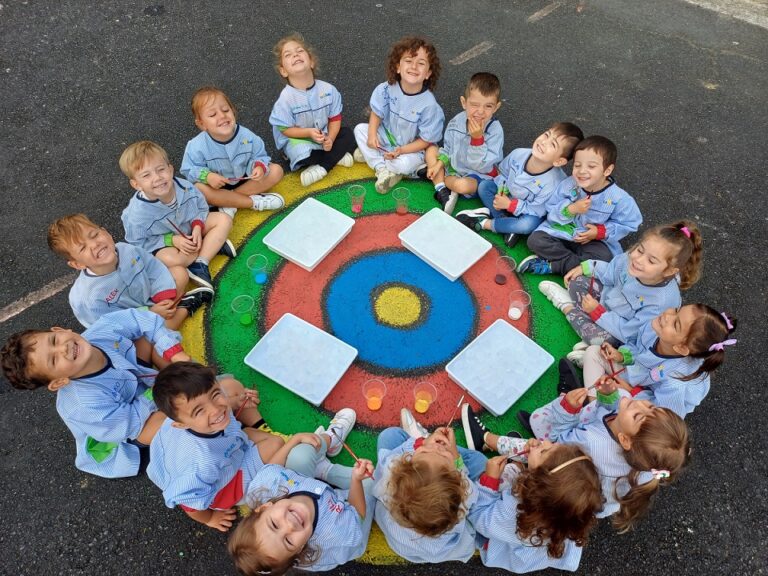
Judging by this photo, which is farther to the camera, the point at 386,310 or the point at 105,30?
the point at 105,30

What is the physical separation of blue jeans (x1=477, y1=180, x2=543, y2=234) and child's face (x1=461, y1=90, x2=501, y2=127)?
2.26 ft

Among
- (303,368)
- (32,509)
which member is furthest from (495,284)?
(32,509)

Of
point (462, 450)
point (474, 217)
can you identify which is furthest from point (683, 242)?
point (462, 450)

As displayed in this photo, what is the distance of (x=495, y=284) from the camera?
15.7 ft

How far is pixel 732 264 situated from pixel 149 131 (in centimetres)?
644

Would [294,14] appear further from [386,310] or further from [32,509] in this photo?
[32,509]

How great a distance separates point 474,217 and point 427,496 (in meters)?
3.12

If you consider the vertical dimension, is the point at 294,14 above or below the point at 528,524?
above

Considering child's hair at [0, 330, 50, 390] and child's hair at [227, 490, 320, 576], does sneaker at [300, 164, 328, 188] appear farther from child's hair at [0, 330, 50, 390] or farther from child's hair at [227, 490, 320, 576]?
child's hair at [227, 490, 320, 576]

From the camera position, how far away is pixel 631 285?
3.96 meters

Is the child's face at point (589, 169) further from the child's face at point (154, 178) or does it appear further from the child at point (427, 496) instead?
the child's face at point (154, 178)

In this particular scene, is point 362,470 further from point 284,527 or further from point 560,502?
point 560,502


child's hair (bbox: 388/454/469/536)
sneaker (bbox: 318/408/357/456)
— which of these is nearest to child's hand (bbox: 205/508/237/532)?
sneaker (bbox: 318/408/357/456)

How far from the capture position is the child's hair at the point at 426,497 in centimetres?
264
